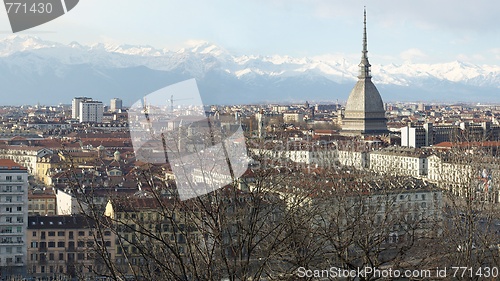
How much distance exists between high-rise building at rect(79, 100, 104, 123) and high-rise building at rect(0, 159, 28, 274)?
47.7 meters

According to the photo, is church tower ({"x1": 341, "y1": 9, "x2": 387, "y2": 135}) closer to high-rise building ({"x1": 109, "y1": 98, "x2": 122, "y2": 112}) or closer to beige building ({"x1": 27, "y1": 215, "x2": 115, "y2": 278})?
beige building ({"x1": 27, "y1": 215, "x2": 115, "y2": 278})

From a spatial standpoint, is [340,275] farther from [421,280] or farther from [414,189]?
[414,189]

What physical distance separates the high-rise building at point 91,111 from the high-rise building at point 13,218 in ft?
156

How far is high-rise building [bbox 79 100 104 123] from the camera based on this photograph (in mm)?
64125

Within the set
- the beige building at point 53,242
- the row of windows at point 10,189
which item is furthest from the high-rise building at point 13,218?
the beige building at point 53,242

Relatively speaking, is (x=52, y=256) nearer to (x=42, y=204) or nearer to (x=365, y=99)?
(x=42, y=204)

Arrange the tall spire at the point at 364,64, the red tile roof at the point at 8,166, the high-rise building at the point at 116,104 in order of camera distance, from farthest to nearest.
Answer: the high-rise building at the point at 116,104
the tall spire at the point at 364,64
the red tile roof at the point at 8,166

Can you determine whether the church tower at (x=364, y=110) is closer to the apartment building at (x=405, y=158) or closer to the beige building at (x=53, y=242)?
the apartment building at (x=405, y=158)

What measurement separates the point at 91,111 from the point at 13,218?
4977cm

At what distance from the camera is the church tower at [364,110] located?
1692 inches

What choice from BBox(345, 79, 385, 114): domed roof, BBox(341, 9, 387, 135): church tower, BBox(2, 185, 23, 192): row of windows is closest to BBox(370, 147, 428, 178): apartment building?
BBox(341, 9, 387, 135): church tower

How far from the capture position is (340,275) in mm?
5105

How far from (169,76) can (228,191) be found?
46622 millimetres

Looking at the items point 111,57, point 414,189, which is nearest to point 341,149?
point 414,189
